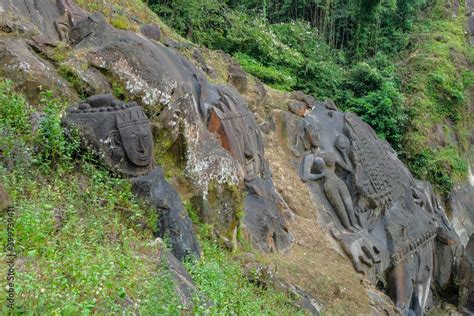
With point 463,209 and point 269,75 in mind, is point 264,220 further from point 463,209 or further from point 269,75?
point 463,209

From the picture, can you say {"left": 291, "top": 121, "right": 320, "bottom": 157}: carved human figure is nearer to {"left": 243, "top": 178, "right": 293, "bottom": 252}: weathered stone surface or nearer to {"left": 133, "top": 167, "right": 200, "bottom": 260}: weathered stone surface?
{"left": 243, "top": 178, "right": 293, "bottom": 252}: weathered stone surface

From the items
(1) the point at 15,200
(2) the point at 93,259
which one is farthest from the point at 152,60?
(2) the point at 93,259

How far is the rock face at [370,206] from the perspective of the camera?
984 centimetres

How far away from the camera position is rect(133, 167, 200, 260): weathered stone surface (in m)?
5.86

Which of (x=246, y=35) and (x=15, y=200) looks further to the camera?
(x=246, y=35)

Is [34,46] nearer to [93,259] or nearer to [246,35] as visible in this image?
[93,259]

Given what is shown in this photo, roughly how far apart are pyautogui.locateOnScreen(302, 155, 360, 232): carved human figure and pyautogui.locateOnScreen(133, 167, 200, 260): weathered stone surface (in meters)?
4.34

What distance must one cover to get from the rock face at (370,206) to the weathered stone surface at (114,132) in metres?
4.68

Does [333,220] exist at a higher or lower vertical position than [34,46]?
lower

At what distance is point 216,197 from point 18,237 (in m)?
3.42

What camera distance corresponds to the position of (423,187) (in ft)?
42.0

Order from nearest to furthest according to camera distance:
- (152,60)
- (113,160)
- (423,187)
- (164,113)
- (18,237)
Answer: (18,237) → (113,160) → (164,113) → (152,60) → (423,187)

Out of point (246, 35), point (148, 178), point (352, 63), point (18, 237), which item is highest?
point (18, 237)

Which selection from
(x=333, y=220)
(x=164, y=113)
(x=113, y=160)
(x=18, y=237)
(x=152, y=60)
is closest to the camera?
(x=18, y=237)
